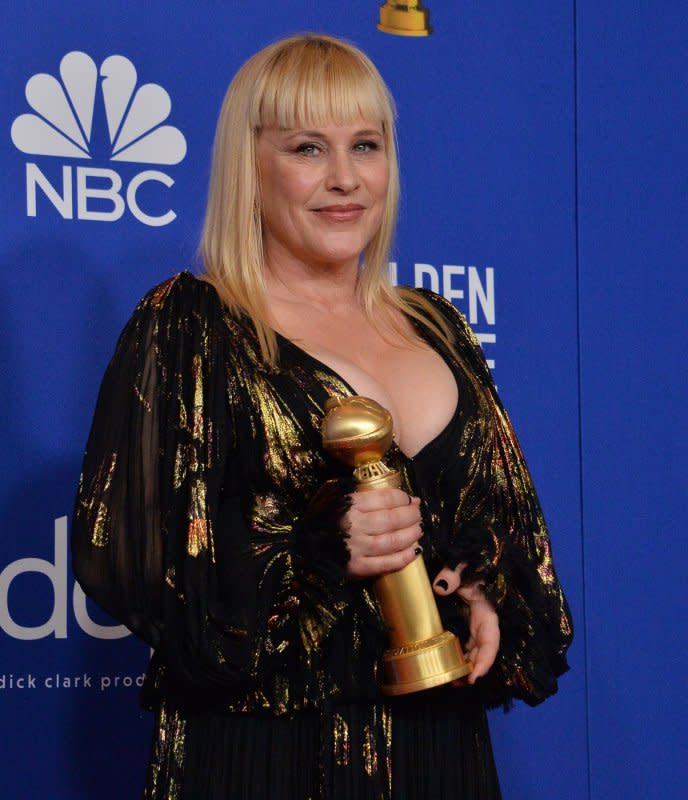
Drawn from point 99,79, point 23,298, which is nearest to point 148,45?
point 99,79

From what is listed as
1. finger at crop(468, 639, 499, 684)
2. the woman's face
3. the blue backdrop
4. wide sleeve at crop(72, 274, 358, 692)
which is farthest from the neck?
the blue backdrop

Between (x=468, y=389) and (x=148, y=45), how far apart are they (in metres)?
0.96

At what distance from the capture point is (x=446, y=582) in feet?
4.75

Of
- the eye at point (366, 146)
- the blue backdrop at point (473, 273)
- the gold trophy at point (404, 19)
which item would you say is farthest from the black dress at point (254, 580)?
the gold trophy at point (404, 19)

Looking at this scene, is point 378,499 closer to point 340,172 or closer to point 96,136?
point 340,172

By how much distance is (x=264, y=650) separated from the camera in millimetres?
1404

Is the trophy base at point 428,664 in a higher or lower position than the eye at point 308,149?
lower

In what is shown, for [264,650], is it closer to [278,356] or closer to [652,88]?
[278,356]

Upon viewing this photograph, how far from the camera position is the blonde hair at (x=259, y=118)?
157cm

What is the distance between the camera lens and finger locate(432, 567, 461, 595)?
1.45 meters

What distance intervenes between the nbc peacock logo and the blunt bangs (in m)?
0.63

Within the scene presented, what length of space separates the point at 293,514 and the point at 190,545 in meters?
0.13

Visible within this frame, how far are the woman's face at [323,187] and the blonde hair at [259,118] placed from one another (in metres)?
0.02

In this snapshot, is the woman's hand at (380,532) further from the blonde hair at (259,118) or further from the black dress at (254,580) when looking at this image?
the blonde hair at (259,118)
